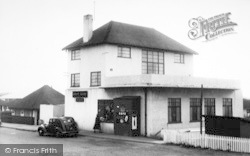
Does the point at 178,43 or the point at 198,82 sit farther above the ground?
the point at 178,43

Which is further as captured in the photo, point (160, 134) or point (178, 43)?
point (178, 43)

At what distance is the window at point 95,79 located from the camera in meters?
30.2

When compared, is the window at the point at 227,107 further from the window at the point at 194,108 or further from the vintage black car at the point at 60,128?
the vintage black car at the point at 60,128

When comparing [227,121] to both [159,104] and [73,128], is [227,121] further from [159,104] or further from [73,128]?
[73,128]

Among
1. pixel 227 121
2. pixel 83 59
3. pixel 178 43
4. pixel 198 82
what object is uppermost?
pixel 178 43

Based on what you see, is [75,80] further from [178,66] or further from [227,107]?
[227,107]

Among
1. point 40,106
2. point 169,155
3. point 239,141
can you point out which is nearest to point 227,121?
point 239,141

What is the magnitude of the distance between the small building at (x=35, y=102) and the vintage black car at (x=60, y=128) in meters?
14.3

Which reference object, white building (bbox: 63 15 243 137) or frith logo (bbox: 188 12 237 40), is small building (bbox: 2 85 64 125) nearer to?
white building (bbox: 63 15 243 137)

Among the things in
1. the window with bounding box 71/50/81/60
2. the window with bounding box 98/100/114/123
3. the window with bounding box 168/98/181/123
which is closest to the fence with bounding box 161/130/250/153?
the window with bounding box 168/98/181/123

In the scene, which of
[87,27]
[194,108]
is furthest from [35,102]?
[194,108]

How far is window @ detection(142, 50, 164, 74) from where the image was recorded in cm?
3195

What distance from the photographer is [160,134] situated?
26125 millimetres

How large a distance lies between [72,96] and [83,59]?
3.91 metres
